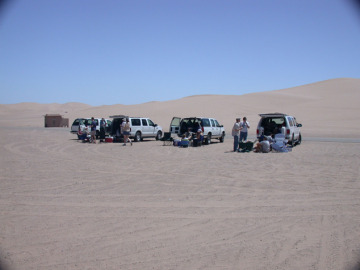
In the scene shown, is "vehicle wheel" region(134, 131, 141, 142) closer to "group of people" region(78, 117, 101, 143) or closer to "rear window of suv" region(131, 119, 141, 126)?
"rear window of suv" region(131, 119, 141, 126)

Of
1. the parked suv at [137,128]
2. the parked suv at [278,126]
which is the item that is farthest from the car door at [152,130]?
the parked suv at [278,126]

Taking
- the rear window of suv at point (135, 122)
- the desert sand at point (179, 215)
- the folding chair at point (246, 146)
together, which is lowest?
the desert sand at point (179, 215)

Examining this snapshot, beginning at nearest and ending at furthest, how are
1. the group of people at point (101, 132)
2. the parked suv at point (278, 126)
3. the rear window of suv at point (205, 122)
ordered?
the parked suv at point (278, 126), the group of people at point (101, 132), the rear window of suv at point (205, 122)

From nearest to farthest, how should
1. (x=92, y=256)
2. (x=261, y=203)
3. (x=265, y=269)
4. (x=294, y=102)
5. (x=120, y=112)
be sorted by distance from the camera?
1. (x=265, y=269)
2. (x=92, y=256)
3. (x=261, y=203)
4. (x=294, y=102)
5. (x=120, y=112)

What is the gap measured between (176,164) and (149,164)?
99 cm

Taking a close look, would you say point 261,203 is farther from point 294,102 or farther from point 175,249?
point 294,102

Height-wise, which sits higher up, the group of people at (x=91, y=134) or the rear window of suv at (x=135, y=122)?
the rear window of suv at (x=135, y=122)

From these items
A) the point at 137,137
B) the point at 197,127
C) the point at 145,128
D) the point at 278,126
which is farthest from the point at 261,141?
the point at 145,128

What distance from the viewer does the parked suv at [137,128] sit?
80.2ft

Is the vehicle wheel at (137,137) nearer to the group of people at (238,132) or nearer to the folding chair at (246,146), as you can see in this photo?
the group of people at (238,132)

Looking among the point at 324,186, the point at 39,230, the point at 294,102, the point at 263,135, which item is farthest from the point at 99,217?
the point at 294,102

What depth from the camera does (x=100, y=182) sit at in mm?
10008

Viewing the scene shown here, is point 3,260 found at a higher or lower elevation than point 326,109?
lower

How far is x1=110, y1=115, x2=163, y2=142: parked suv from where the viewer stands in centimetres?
2444
